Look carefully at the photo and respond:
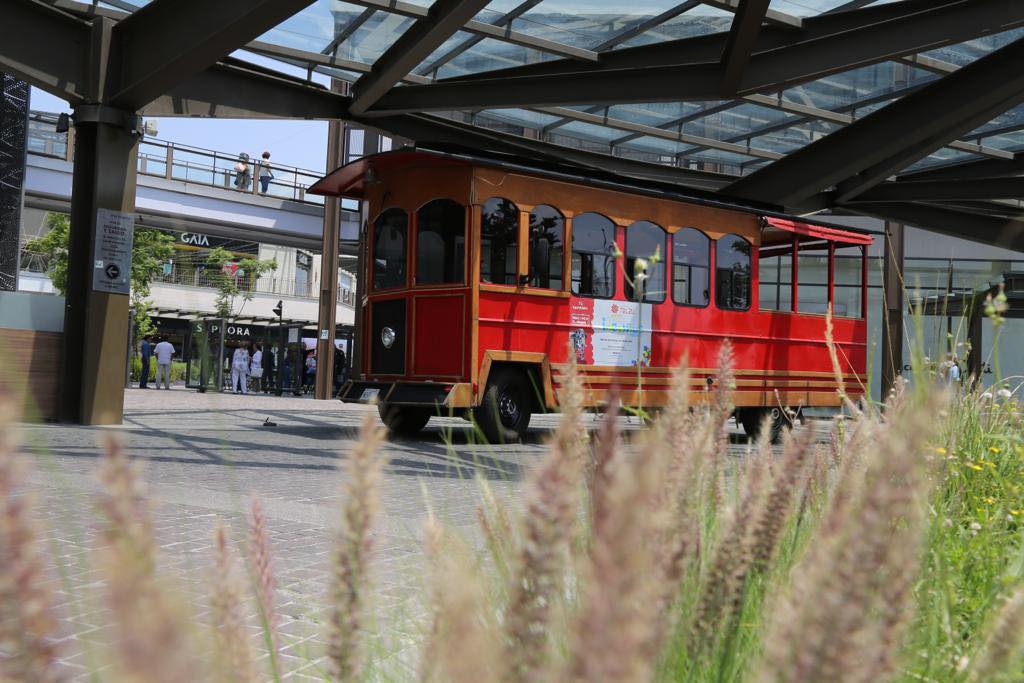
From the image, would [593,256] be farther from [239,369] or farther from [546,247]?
[239,369]

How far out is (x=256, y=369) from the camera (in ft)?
95.0

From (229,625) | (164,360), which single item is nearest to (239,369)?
(164,360)

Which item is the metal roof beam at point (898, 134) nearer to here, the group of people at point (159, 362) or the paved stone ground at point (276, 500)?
the paved stone ground at point (276, 500)

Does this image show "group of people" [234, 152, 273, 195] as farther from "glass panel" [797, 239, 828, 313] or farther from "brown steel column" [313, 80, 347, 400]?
"glass panel" [797, 239, 828, 313]

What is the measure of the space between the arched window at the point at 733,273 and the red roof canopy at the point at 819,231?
0.61 meters

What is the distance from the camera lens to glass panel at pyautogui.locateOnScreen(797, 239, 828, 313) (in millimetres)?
13695

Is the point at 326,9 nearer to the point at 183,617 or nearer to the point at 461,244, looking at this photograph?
the point at 461,244

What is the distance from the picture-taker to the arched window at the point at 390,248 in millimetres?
11773

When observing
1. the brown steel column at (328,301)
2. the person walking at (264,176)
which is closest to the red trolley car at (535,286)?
the brown steel column at (328,301)

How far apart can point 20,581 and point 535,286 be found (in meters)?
10.7

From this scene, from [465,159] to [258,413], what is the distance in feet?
23.7

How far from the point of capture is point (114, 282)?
1133 centimetres

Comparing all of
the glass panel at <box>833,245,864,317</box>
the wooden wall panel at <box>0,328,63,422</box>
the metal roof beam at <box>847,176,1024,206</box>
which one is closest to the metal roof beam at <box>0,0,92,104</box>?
the wooden wall panel at <box>0,328,63,422</box>

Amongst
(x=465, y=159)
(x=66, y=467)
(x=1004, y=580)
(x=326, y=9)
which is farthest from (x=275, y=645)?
(x=326, y=9)
